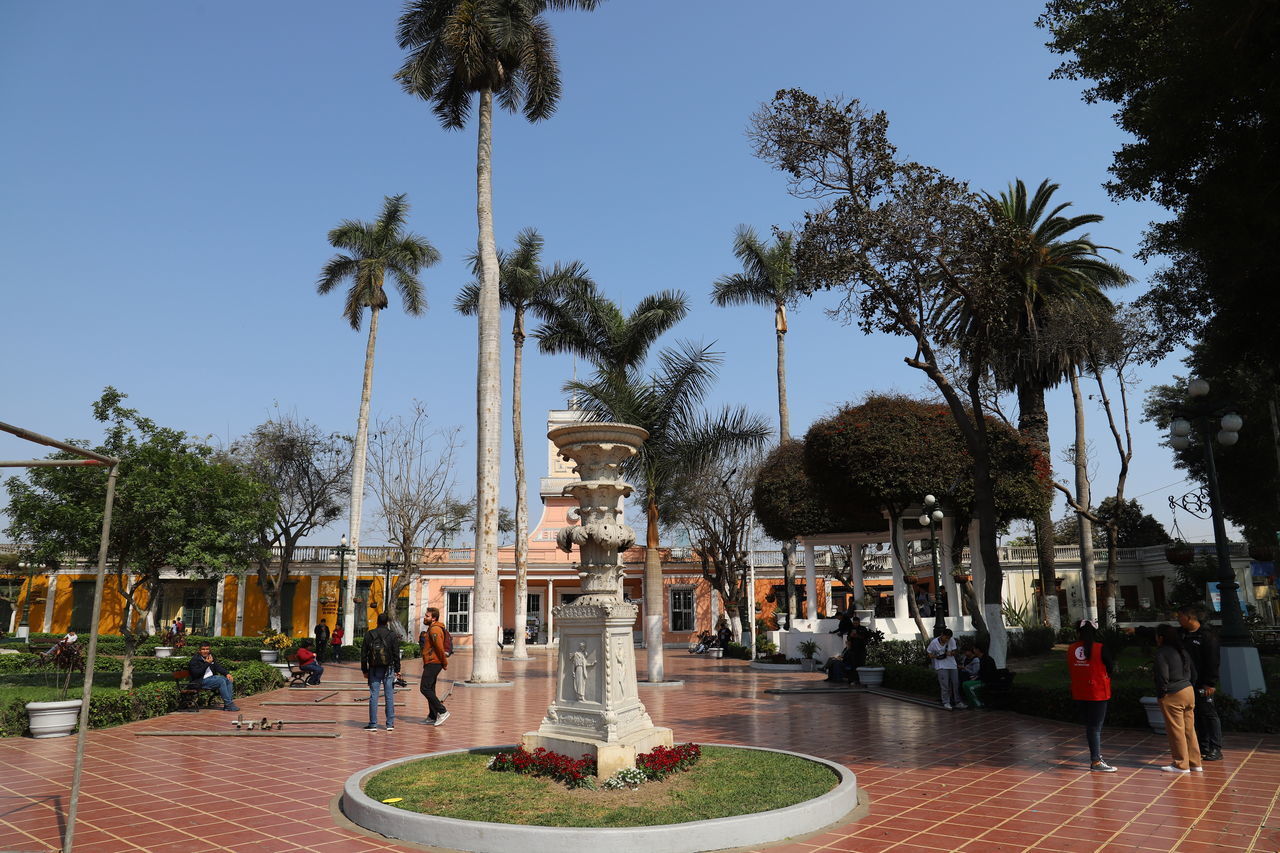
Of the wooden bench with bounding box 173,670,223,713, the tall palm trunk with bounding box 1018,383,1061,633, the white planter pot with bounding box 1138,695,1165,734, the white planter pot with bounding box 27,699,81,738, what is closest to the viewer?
the white planter pot with bounding box 1138,695,1165,734

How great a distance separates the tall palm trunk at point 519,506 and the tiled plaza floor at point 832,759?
1188 centimetres

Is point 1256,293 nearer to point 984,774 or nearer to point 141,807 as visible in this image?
point 984,774

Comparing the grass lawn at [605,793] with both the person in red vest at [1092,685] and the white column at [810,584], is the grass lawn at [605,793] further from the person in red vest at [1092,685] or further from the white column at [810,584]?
the white column at [810,584]

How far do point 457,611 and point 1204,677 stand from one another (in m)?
33.8

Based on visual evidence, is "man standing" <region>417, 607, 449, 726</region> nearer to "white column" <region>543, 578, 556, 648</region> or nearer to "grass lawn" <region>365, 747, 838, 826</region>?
"grass lawn" <region>365, 747, 838, 826</region>

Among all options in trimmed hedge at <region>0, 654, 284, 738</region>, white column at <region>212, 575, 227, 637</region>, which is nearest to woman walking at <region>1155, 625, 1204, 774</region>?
trimmed hedge at <region>0, 654, 284, 738</region>

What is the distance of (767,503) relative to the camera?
911 inches

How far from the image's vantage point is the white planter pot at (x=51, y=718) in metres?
9.94

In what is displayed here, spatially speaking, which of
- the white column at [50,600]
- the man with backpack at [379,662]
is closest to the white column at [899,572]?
the man with backpack at [379,662]

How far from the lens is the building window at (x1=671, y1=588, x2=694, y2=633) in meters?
38.2

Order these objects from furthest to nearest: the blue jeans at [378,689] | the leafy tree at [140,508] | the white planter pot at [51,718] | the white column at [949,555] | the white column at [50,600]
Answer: the white column at [50,600] → the white column at [949,555] → the leafy tree at [140,508] → the blue jeans at [378,689] → the white planter pot at [51,718]

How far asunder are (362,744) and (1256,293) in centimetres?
1268

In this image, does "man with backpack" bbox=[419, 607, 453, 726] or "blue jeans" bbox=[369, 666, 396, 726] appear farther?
"man with backpack" bbox=[419, 607, 453, 726]

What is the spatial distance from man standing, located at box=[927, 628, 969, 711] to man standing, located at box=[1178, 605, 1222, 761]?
13.3 feet
